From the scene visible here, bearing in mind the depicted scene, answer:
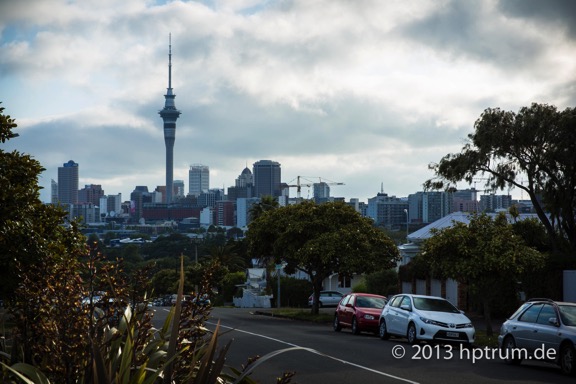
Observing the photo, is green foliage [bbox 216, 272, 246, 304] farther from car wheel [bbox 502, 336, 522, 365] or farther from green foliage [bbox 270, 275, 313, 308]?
car wheel [bbox 502, 336, 522, 365]

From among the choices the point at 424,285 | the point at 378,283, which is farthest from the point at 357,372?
the point at 378,283

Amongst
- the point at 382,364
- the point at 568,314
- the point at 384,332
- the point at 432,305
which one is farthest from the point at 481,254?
the point at 568,314

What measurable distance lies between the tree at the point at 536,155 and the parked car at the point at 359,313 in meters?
11.0

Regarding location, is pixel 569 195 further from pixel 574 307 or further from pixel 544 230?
pixel 574 307

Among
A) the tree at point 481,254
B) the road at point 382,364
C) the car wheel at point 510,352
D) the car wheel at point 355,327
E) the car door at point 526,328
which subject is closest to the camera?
the road at point 382,364

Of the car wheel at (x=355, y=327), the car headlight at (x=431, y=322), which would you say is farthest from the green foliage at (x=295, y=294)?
the car headlight at (x=431, y=322)

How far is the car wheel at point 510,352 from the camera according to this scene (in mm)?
20203

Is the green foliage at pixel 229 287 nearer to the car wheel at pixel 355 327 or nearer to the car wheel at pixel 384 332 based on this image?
the car wheel at pixel 355 327

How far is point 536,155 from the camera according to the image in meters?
42.2

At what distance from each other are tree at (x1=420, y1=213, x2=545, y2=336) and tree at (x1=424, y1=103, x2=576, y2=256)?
1245 cm

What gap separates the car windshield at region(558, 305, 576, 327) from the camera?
18578 mm

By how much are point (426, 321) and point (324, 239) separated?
17.9m

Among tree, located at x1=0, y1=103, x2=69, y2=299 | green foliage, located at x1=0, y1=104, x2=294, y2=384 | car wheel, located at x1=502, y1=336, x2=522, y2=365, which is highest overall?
tree, located at x1=0, y1=103, x2=69, y2=299

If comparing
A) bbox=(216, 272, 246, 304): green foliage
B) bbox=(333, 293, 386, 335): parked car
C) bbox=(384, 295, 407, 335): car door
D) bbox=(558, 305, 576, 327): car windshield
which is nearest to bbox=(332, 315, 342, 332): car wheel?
bbox=(333, 293, 386, 335): parked car
